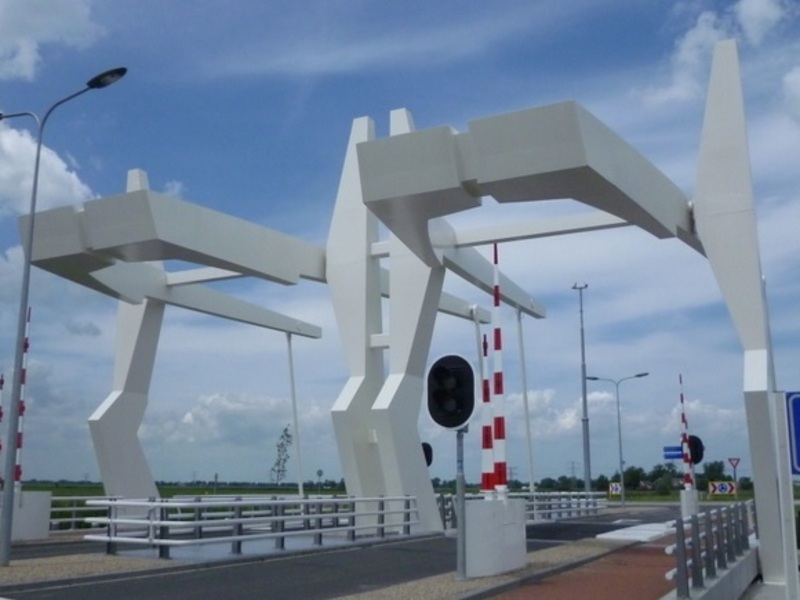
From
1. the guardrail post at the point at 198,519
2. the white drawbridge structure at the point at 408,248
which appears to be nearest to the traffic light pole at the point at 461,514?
the white drawbridge structure at the point at 408,248

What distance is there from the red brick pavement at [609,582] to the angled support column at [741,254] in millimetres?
1916

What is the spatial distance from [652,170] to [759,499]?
216 inches

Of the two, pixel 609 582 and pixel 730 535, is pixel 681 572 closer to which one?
pixel 609 582

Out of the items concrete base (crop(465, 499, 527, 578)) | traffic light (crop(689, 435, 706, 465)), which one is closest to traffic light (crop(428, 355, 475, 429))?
concrete base (crop(465, 499, 527, 578))

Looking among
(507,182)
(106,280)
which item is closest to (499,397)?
(507,182)

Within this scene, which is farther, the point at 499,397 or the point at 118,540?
the point at 118,540

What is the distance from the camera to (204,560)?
14883 millimetres

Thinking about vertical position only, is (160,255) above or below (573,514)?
above

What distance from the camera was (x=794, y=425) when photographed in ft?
20.3

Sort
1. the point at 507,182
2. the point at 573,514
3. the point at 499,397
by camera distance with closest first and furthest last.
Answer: the point at 499,397 < the point at 507,182 < the point at 573,514

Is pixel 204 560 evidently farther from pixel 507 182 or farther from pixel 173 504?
pixel 507 182

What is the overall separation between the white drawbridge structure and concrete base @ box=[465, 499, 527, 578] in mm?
3863

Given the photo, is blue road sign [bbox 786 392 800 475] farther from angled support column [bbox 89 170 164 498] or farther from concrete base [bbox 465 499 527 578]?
angled support column [bbox 89 170 164 498]

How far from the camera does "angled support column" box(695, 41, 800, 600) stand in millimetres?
14016
